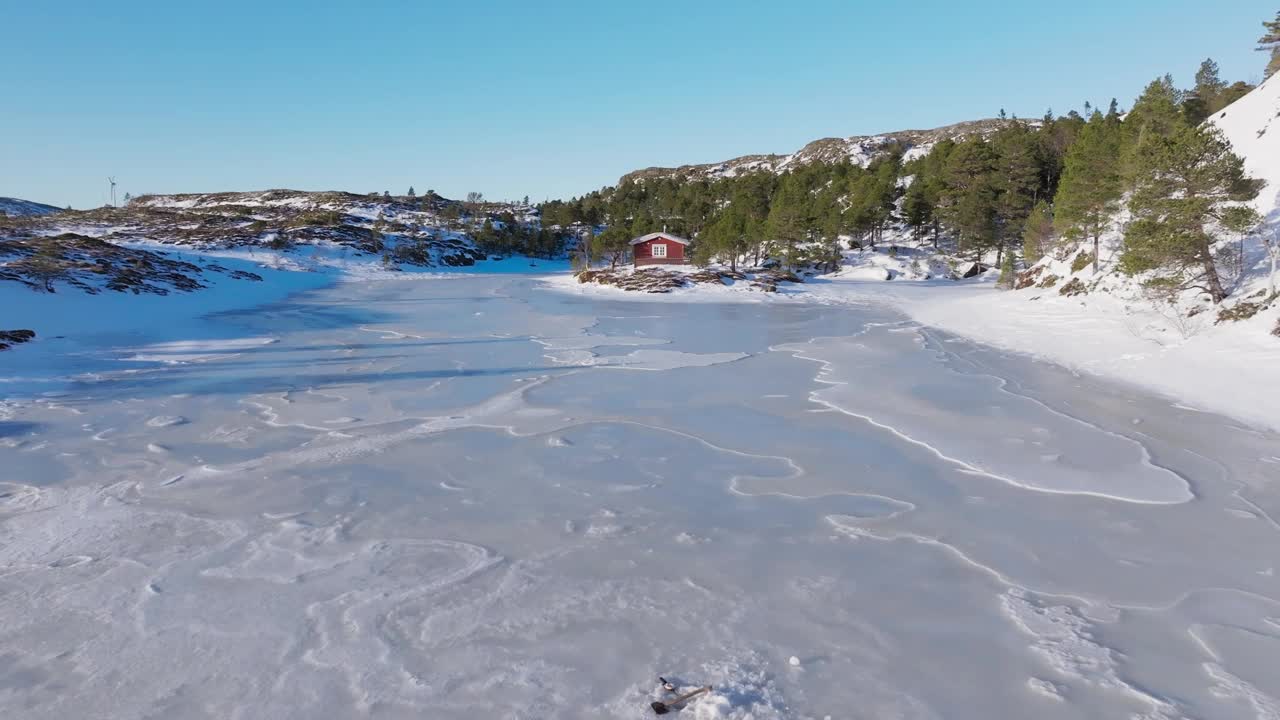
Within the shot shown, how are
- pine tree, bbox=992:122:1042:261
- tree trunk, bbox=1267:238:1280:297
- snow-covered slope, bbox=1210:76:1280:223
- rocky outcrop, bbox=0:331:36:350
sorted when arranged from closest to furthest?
1. tree trunk, bbox=1267:238:1280:297
2. rocky outcrop, bbox=0:331:36:350
3. snow-covered slope, bbox=1210:76:1280:223
4. pine tree, bbox=992:122:1042:261

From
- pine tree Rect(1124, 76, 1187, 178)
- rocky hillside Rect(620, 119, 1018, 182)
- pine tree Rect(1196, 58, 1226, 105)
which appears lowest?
pine tree Rect(1124, 76, 1187, 178)

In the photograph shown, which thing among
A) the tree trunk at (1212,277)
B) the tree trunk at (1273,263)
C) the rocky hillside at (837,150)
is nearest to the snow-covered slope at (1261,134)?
the tree trunk at (1273,263)

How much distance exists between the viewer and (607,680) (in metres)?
4.21

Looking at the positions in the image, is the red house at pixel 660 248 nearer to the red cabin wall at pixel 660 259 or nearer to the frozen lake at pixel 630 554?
the red cabin wall at pixel 660 259

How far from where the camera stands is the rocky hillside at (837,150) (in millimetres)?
153500

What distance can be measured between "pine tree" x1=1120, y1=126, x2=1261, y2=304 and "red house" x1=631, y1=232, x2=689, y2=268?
2156 inches

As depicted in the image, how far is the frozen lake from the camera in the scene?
4156 millimetres

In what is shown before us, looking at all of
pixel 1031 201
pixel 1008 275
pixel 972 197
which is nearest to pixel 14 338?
pixel 1008 275

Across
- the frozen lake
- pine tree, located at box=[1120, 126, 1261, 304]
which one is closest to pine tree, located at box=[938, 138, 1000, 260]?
pine tree, located at box=[1120, 126, 1261, 304]

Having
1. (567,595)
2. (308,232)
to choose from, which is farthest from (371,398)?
(308,232)

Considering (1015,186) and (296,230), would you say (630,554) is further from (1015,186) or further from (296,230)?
(296,230)

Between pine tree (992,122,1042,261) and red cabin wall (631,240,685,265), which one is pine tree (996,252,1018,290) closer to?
pine tree (992,122,1042,261)

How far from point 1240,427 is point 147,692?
1415 centimetres

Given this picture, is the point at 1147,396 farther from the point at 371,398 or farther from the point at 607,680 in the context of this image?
the point at 371,398
